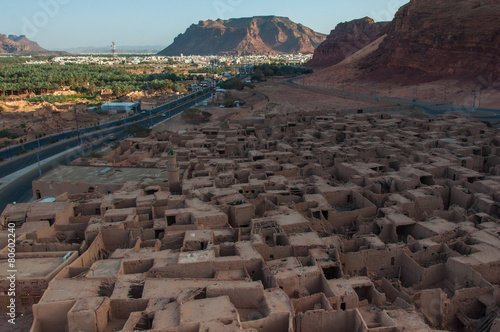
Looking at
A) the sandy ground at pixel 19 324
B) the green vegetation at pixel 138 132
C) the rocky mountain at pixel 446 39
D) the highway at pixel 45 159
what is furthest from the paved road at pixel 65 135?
the rocky mountain at pixel 446 39

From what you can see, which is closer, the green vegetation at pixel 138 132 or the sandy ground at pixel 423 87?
the green vegetation at pixel 138 132

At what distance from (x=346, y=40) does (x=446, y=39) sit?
67.2 meters

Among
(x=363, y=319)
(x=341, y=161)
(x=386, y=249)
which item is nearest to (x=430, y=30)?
(x=341, y=161)

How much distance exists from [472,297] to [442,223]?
4.59m

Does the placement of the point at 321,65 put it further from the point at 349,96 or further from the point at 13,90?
the point at 13,90

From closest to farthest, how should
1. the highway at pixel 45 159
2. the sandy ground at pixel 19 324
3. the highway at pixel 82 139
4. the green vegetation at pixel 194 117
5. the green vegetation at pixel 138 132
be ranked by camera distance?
1. the sandy ground at pixel 19 324
2. the highway at pixel 45 159
3. the highway at pixel 82 139
4. the green vegetation at pixel 138 132
5. the green vegetation at pixel 194 117

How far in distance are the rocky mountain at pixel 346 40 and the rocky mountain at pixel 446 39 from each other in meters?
47.8

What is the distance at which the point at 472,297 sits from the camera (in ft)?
45.6

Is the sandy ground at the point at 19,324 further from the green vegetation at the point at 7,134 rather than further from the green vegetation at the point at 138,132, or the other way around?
the green vegetation at the point at 7,134

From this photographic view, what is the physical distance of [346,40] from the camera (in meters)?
136

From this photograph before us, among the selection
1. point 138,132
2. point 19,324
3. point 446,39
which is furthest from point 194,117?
point 446,39

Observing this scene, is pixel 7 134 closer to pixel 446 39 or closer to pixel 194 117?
pixel 194 117

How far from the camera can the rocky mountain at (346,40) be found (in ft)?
442

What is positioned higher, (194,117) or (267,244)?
(267,244)
